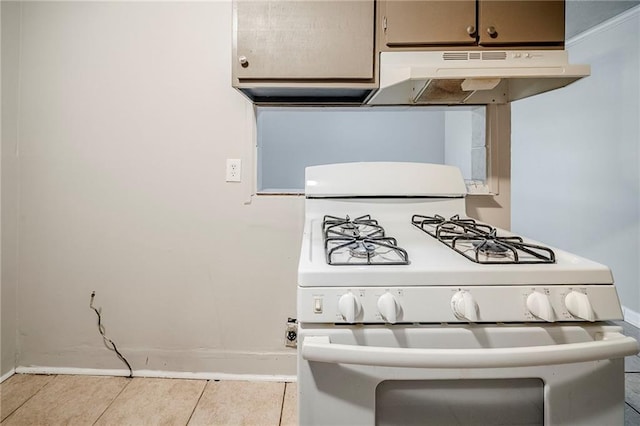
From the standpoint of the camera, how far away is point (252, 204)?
160cm

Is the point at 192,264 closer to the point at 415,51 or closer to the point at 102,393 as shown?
the point at 102,393

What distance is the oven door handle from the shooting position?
1.98 feet

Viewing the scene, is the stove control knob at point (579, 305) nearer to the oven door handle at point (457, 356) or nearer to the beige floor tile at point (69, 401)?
the oven door handle at point (457, 356)

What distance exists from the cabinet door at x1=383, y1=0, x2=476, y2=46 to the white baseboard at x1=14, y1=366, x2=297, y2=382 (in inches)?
59.9

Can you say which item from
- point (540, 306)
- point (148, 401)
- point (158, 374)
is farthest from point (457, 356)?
point (158, 374)

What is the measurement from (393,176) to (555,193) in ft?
8.11

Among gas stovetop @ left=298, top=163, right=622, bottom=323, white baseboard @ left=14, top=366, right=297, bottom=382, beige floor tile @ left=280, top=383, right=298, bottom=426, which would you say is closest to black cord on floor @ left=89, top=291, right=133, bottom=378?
white baseboard @ left=14, top=366, right=297, bottom=382

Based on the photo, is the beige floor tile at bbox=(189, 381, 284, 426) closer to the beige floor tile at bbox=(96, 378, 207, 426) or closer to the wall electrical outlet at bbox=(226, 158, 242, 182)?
the beige floor tile at bbox=(96, 378, 207, 426)

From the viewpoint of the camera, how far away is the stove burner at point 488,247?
0.76m

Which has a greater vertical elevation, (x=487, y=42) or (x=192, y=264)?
(x=487, y=42)

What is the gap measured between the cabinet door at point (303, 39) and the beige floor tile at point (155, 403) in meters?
1.33

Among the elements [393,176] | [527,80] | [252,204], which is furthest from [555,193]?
[252,204]

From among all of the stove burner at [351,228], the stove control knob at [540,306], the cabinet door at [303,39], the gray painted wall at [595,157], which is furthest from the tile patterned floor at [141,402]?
the gray painted wall at [595,157]

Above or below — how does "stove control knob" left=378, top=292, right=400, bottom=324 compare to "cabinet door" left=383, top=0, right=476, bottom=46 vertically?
below
